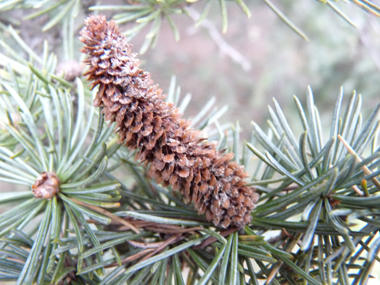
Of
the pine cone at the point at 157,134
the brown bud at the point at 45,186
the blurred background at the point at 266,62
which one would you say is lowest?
the brown bud at the point at 45,186

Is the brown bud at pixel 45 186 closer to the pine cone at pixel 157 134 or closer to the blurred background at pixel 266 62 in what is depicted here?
the pine cone at pixel 157 134

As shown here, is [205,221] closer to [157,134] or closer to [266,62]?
[157,134]

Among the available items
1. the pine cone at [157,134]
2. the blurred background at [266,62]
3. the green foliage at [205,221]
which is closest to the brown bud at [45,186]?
the green foliage at [205,221]

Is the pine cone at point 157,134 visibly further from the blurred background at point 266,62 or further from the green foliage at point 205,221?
the blurred background at point 266,62

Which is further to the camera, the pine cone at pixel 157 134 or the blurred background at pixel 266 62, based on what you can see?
the blurred background at pixel 266 62

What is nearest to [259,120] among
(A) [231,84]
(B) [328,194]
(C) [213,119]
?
(A) [231,84]

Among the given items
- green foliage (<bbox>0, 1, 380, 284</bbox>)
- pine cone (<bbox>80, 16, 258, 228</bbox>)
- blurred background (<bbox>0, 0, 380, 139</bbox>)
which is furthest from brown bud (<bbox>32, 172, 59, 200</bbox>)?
blurred background (<bbox>0, 0, 380, 139</bbox>)

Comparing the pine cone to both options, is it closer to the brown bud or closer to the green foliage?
the green foliage

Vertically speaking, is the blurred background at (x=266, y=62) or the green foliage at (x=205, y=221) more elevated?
the blurred background at (x=266, y=62)

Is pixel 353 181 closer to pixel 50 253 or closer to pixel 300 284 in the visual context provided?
pixel 300 284
